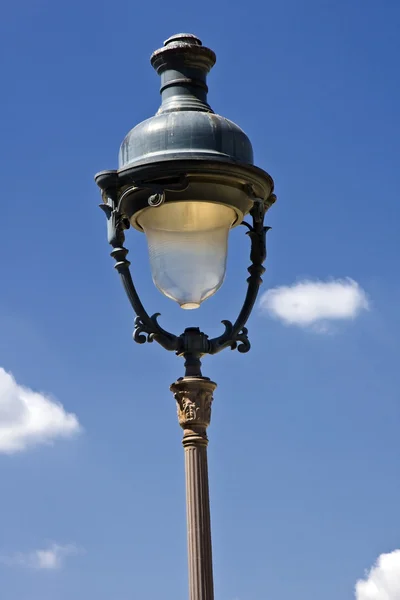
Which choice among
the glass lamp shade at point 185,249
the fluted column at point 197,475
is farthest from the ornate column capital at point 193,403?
the glass lamp shade at point 185,249

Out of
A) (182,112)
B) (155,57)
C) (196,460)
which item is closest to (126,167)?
(182,112)

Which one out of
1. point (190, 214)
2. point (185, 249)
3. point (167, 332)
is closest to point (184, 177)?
point (190, 214)

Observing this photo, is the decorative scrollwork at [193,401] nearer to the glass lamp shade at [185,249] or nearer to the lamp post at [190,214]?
the lamp post at [190,214]

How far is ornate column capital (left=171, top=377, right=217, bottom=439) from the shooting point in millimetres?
8242

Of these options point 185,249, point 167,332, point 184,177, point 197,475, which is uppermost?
point 184,177

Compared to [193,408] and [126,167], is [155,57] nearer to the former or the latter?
[126,167]

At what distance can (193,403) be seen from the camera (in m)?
8.26

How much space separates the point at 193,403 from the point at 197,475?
447mm

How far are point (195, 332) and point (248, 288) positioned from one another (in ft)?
1.94

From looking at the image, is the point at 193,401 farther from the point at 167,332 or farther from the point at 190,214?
the point at 190,214

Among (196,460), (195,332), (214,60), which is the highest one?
(214,60)

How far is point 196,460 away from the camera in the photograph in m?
8.16

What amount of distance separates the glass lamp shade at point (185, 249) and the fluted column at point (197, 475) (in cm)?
57

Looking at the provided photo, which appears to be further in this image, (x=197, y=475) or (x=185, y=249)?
(x=185, y=249)
